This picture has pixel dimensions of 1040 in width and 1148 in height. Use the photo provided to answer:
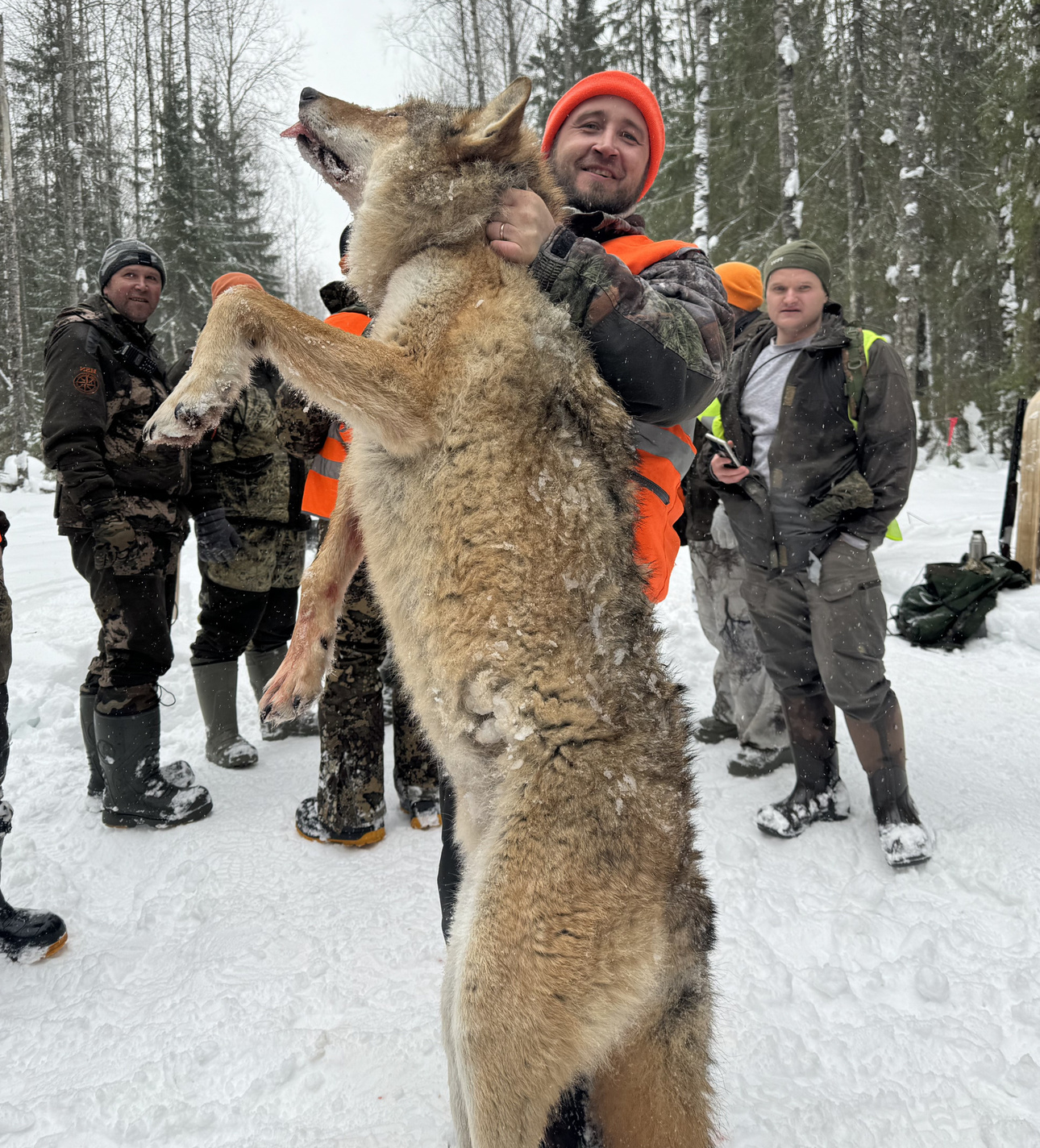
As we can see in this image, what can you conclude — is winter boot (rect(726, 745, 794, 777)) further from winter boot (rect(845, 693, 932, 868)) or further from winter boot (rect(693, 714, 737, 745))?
winter boot (rect(845, 693, 932, 868))

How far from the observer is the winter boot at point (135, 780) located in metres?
3.89

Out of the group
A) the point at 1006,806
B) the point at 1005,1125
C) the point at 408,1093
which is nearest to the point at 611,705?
the point at 408,1093

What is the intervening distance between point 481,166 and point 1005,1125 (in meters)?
3.48

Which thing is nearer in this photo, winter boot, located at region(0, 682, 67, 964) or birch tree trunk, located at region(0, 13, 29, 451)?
winter boot, located at region(0, 682, 67, 964)

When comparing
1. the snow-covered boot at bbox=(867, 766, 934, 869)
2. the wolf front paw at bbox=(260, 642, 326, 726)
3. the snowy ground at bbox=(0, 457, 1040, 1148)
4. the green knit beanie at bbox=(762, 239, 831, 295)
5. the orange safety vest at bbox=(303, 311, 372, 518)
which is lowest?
the snowy ground at bbox=(0, 457, 1040, 1148)

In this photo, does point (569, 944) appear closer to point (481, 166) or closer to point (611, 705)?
point (611, 705)

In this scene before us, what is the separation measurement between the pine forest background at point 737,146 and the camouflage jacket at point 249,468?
1095 centimetres

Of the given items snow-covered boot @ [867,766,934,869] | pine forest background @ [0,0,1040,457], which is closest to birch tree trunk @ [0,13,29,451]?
pine forest background @ [0,0,1040,457]

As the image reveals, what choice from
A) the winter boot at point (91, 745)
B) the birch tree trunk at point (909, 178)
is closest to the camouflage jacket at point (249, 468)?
the winter boot at point (91, 745)

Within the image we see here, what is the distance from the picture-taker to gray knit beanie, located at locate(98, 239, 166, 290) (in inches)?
162

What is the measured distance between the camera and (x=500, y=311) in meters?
1.97

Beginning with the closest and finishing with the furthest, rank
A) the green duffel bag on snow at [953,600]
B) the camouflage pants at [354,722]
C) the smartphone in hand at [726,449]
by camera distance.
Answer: the camouflage pants at [354,722]
the smartphone in hand at [726,449]
the green duffel bag on snow at [953,600]

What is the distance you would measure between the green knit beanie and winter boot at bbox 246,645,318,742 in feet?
14.0

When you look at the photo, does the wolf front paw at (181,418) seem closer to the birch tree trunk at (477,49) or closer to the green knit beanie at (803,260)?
the green knit beanie at (803,260)
